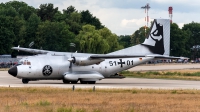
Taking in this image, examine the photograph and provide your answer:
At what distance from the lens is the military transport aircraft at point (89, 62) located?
163 ft

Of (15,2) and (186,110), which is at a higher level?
(15,2)

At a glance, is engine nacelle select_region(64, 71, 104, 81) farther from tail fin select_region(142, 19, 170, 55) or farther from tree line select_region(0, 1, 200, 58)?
tree line select_region(0, 1, 200, 58)

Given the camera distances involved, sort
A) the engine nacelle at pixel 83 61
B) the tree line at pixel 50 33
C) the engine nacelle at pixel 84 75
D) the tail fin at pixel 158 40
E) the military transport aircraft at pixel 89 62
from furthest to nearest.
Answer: the tree line at pixel 50 33 → the tail fin at pixel 158 40 → the engine nacelle at pixel 84 75 → the engine nacelle at pixel 83 61 → the military transport aircraft at pixel 89 62

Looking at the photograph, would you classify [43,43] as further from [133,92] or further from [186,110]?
[186,110]

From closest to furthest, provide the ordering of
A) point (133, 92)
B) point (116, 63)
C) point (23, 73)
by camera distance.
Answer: point (133, 92) < point (23, 73) < point (116, 63)

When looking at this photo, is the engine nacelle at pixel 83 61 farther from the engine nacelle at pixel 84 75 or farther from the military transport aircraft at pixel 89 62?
the engine nacelle at pixel 84 75

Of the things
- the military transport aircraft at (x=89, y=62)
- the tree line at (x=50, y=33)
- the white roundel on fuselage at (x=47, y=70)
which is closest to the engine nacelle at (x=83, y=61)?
the military transport aircraft at (x=89, y=62)

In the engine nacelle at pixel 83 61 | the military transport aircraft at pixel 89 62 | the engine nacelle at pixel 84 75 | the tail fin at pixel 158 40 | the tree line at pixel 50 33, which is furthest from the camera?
the tree line at pixel 50 33

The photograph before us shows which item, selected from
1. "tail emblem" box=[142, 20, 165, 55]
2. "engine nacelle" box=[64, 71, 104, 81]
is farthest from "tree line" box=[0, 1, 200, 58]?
"engine nacelle" box=[64, 71, 104, 81]

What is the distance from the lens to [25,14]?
489 feet

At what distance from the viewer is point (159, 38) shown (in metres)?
56.4

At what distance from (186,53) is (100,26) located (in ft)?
140

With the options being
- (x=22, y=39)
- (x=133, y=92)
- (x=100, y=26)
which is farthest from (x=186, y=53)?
(x=133, y=92)

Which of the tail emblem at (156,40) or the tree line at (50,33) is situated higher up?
the tree line at (50,33)
